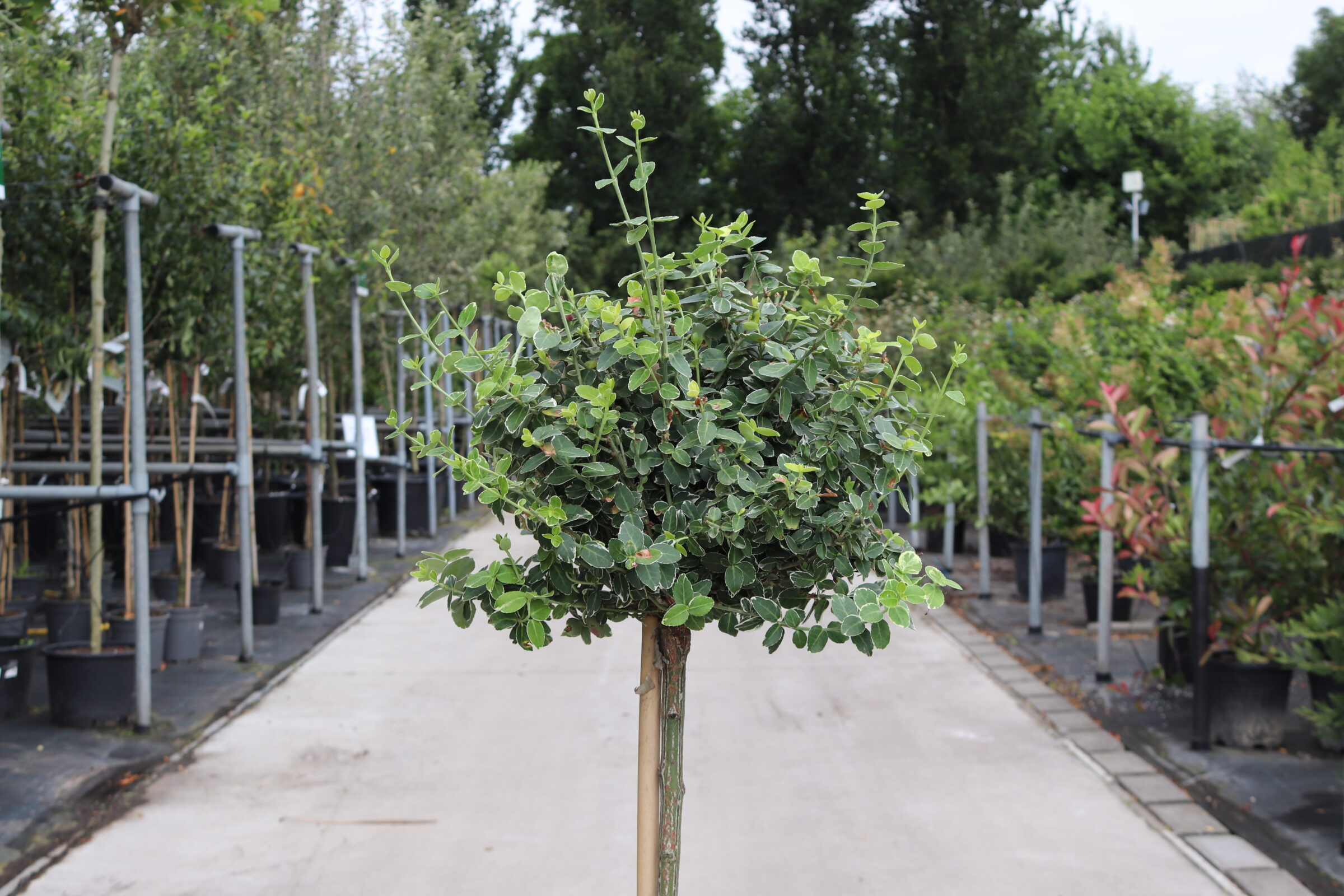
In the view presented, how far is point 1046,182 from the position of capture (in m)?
35.0

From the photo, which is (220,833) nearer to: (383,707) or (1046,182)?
(383,707)

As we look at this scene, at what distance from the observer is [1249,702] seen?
493 cm

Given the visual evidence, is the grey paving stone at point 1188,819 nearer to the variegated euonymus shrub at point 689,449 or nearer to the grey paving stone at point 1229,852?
the grey paving stone at point 1229,852

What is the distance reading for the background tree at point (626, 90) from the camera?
28625mm

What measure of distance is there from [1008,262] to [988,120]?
9.46 meters

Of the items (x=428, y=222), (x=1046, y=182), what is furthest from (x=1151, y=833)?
(x=1046, y=182)

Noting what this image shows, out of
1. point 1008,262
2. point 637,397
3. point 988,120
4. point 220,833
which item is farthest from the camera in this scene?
point 988,120

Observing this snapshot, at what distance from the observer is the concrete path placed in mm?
3771

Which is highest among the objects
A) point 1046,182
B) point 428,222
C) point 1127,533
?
point 1046,182

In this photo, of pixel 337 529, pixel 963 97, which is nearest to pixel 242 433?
pixel 337 529

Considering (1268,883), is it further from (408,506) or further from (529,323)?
(408,506)

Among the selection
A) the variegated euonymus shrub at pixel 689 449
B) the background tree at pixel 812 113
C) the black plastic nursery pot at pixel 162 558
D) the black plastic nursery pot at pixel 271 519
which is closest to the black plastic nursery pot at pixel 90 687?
the black plastic nursery pot at pixel 162 558

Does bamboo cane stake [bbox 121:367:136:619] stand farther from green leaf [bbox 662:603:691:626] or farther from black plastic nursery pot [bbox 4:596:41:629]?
green leaf [bbox 662:603:691:626]

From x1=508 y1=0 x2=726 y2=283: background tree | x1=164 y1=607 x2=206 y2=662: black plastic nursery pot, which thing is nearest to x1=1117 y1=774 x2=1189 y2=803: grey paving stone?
x1=164 y1=607 x2=206 y2=662: black plastic nursery pot
